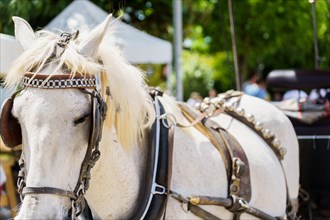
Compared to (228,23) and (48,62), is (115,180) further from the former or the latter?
(228,23)

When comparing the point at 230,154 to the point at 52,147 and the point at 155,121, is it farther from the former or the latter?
the point at 52,147

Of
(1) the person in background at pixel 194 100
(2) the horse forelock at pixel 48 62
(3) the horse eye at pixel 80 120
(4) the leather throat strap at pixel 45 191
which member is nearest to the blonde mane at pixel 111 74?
(2) the horse forelock at pixel 48 62

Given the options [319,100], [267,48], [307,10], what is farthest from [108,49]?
[267,48]

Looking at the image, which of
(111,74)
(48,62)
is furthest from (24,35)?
(111,74)

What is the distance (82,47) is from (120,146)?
0.44 meters

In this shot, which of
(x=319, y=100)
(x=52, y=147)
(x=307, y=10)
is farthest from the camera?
(x=307, y=10)

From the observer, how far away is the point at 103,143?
2.47 meters

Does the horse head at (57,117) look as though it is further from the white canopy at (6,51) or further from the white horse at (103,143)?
the white canopy at (6,51)

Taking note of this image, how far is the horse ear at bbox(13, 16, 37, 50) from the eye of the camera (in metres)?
2.47

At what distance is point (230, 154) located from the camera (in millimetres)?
3115

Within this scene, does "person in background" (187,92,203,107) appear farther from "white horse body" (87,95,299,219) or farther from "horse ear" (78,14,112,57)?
"horse ear" (78,14,112,57)

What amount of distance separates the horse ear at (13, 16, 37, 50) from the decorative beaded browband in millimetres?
218

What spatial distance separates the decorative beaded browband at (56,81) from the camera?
2221 mm

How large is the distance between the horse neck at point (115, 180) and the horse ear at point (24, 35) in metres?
0.47
